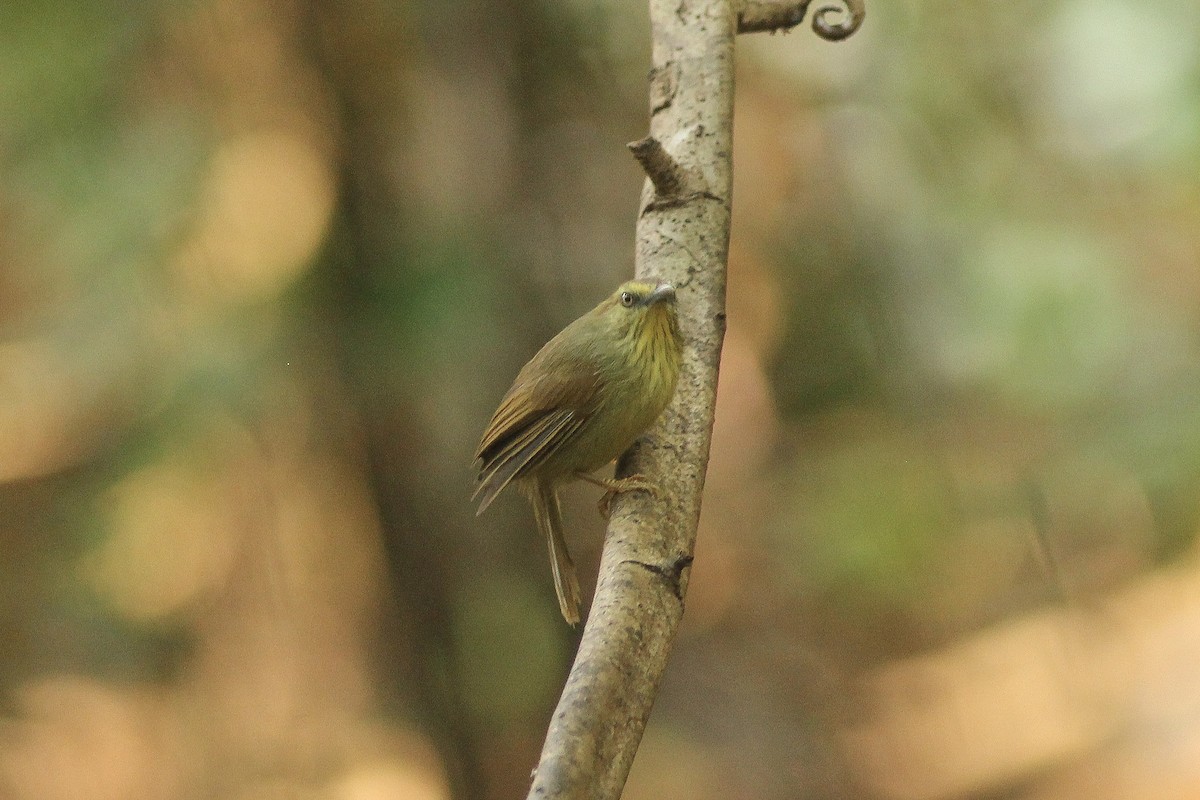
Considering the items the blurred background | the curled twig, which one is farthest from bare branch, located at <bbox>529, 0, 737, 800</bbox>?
the blurred background

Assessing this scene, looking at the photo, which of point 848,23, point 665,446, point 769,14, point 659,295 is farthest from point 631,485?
point 848,23

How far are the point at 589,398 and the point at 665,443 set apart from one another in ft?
0.69

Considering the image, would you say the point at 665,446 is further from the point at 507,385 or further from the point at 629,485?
the point at 507,385

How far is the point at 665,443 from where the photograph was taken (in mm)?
2479

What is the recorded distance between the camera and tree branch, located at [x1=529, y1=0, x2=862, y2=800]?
1.59m

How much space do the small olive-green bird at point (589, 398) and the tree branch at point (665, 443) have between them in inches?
2.6

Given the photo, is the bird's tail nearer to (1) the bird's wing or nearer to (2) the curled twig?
(1) the bird's wing

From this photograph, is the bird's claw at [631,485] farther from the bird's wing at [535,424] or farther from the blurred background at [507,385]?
the blurred background at [507,385]

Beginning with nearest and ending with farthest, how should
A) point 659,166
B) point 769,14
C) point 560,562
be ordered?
1. point 659,166
2. point 560,562
3. point 769,14

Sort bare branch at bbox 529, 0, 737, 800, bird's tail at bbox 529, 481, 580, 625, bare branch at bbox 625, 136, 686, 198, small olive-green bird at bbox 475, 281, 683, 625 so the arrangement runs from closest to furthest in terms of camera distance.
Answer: bare branch at bbox 529, 0, 737, 800 → bare branch at bbox 625, 136, 686, 198 → small olive-green bird at bbox 475, 281, 683, 625 → bird's tail at bbox 529, 481, 580, 625

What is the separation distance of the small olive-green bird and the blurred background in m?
2.13

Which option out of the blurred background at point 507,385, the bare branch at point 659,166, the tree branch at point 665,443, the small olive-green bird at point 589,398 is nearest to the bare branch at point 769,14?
the tree branch at point 665,443

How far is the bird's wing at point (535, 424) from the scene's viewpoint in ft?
8.45

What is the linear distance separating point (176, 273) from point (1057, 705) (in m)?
4.22
